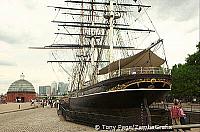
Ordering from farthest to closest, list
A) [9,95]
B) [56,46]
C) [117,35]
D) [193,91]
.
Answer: [9,95], [193,91], [56,46], [117,35]

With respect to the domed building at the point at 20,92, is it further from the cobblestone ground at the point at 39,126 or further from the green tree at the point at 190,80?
the cobblestone ground at the point at 39,126

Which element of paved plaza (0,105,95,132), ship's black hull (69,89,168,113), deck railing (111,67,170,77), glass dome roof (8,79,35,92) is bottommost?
paved plaza (0,105,95,132)

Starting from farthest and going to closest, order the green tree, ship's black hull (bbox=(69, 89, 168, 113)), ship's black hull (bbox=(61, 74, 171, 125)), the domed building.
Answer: the domed building < the green tree < ship's black hull (bbox=(69, 89, 168, 113)) < ship's black hull (bbox=(61, 74, 171, 125))

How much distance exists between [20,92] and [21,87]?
2185 mm

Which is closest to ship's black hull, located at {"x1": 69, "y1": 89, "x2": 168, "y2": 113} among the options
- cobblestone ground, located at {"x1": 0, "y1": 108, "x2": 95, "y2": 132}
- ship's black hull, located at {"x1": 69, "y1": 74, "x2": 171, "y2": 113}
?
ship's black hull, located at {"x1": 69, "y1": 74, "x2": 171, "y2": 113}

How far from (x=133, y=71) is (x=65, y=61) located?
91.0 feet

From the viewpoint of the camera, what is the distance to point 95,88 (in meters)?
22.6

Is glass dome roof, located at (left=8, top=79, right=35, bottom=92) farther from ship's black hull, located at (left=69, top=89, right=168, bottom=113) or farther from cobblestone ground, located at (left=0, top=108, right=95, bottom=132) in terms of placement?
ship's black hull, located at (left=69, top=89, right=168, bottom=113)

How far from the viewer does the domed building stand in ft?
366

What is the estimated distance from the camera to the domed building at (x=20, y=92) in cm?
11155

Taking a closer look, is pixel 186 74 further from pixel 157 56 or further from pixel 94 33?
pixel 157 56

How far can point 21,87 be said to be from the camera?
4451 inches

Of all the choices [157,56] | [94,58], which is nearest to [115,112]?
[157,56]

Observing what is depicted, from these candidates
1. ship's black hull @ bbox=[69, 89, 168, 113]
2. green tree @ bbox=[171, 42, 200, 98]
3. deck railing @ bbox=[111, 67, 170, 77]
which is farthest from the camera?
green tree @ bbox=[171, 42, 200, 98]
